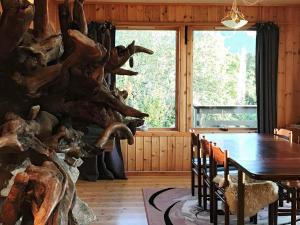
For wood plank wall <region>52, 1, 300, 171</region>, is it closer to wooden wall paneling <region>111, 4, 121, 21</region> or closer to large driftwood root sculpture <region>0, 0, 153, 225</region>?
wooden wall paneling <region>111, 4, 121, 21</region>

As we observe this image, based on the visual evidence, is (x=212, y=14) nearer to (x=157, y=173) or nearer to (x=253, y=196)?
(x=157, y=173)

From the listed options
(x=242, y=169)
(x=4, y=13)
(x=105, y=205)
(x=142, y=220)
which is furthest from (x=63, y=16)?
(x=105, y=205)

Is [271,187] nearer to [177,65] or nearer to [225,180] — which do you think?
[225,180]

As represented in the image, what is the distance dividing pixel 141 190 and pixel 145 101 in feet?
5.01

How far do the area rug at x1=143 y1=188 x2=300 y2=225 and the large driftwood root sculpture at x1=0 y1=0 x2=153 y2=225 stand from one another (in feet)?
9.60

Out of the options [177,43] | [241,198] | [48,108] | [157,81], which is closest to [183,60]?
[177,43]

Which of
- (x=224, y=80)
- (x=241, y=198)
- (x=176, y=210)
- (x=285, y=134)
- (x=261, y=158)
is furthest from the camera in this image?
(x=224, y=80)

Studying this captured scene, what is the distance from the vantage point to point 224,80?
590 centimetres

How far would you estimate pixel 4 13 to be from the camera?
0.68 m

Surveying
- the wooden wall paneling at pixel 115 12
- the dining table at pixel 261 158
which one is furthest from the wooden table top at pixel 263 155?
the wooden wall paneling at pixel 115 12

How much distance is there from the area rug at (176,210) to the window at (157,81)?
55.5 inches

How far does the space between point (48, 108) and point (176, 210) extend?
11.2 ft

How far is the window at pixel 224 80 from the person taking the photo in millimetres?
5852

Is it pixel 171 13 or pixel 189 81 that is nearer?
pixel 171 13
